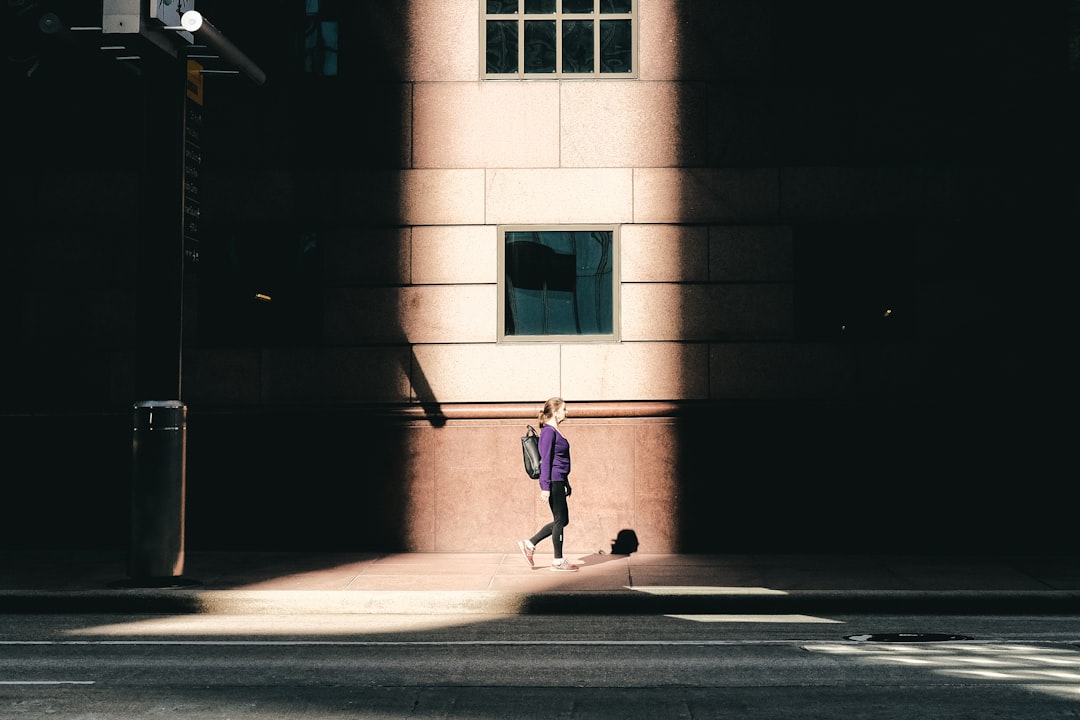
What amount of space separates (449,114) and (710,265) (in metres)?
4.00

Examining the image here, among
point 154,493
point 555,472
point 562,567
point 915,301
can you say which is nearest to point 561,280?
point 555,472

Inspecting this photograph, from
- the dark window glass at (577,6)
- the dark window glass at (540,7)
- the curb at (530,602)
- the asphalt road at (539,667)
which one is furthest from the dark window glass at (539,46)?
the asphalt road at (539,667)

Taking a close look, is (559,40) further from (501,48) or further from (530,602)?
(530,602)

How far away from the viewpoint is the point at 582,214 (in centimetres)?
1502

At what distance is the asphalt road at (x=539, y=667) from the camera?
22.5 ft

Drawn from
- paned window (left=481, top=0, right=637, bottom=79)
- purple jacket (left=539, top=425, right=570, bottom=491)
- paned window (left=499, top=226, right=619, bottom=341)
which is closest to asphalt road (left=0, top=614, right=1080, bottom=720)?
purple jacket (left=539, top=425, right=570, bottom=491)

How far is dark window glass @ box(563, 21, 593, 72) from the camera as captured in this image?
15344 mm

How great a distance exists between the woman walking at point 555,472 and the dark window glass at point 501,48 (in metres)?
5.10

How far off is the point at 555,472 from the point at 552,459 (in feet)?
0.49

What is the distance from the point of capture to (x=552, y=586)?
1170 centimetres

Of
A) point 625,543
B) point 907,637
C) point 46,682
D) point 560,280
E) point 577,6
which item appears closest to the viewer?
point 46,682

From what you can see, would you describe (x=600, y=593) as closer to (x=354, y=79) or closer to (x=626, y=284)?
(x=626, y=284)

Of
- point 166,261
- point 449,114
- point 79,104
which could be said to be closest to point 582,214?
point 449,114

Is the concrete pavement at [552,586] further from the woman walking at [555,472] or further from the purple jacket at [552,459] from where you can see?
the purple jacket at [552,459]
